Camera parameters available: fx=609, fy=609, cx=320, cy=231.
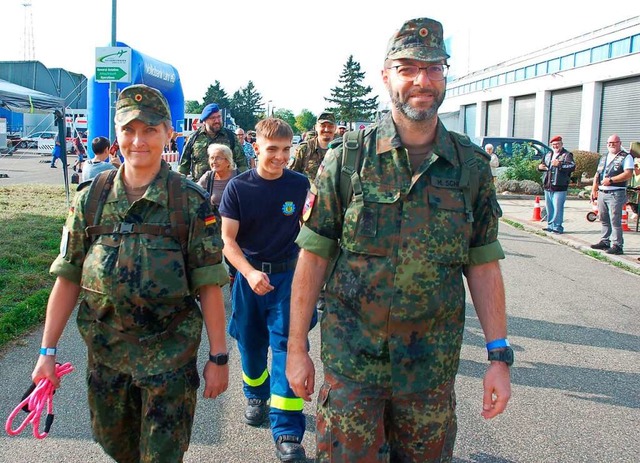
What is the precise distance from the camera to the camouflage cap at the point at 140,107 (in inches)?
99.1

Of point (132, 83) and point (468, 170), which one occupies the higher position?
point (132, 83)

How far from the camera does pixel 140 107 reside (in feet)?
8.32

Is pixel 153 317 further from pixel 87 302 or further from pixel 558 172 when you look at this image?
pixel 558 172

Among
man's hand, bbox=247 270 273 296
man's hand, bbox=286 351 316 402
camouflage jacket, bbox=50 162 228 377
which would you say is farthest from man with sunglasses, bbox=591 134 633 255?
camouflage jacket, bbox=50 162 228 377

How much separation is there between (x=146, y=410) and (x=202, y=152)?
6.31m

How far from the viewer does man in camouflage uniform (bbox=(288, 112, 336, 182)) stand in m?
7.29

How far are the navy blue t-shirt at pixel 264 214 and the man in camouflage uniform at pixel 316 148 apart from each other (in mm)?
3340

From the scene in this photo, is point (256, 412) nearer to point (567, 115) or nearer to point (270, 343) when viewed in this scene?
point (270, 343)

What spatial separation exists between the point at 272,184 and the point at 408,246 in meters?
1.89

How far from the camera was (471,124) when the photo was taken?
48.6 m

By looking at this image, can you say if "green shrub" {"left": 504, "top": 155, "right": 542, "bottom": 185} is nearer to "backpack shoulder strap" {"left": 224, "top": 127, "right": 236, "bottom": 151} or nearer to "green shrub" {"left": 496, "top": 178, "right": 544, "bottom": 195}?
"green shrub" {"left": 496, "top": 178, "right": 544, "bottom": 195}

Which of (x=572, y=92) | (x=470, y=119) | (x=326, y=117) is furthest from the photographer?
(x=470, y=119)

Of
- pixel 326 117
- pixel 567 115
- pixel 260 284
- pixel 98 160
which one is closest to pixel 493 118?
pixel 567 115

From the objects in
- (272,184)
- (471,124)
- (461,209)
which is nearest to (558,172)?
(272,184)
